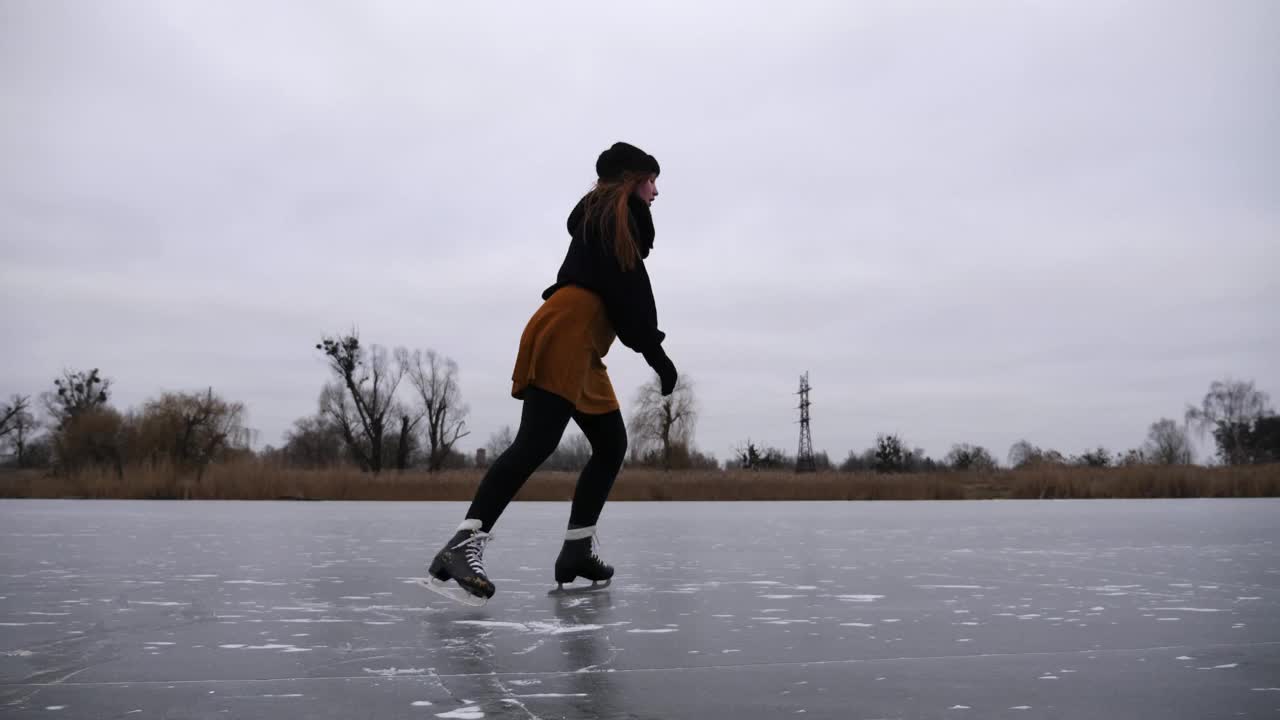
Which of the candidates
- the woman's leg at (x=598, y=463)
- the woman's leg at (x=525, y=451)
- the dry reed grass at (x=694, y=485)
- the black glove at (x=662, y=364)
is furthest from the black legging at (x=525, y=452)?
the dry reed grass at (x=694, y=485)

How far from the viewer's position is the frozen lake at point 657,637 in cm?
162

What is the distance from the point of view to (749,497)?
59.4 ft

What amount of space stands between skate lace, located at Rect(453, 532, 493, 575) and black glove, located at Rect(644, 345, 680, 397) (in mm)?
737

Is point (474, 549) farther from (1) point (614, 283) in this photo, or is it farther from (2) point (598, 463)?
(1) point (614, 283)

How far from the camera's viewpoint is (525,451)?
310 cm

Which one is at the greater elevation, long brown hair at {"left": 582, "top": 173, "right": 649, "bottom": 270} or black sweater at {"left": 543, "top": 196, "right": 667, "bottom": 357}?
long brown hair at {"left": 582, "top": 173, "right": 649, "bottom": 270}

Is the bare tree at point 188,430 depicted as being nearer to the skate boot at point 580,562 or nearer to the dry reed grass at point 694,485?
the dry reed grass at point 694,485

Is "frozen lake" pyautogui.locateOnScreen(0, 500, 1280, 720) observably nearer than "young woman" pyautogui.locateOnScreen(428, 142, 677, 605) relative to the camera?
Yes

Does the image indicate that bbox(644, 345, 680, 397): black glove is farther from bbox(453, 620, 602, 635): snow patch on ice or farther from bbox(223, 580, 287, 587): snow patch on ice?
bbox(223, 580, 287, 587): snow patch on ice

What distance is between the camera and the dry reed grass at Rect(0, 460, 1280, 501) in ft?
55.0

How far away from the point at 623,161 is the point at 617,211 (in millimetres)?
250

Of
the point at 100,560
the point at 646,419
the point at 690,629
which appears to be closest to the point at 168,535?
the point at 100,560

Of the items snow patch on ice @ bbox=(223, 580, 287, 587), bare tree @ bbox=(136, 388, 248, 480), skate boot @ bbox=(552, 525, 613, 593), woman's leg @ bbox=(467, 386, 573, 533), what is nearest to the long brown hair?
woman's leg @ bbox=(467, 386, 573, 533)

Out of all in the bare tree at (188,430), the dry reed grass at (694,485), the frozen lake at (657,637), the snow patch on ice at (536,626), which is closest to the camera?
the frozen lake at (657,637)
